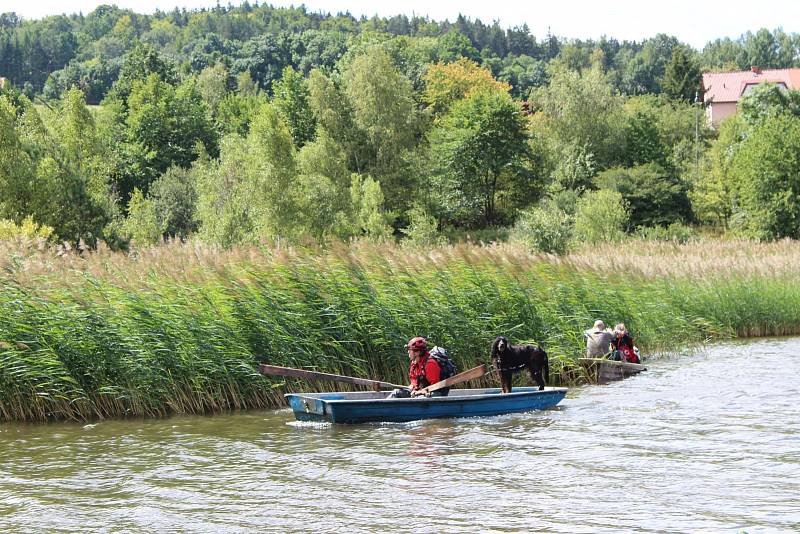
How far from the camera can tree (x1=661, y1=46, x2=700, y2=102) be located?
369 feet

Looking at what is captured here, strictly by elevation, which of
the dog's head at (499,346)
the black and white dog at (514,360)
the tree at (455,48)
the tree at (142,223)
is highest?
the tree at (455,48)

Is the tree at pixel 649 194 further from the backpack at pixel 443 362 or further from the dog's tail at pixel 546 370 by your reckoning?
the backpack at pixel 443 362

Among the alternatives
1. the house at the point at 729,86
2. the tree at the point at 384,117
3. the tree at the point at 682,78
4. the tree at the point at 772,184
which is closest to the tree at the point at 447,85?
the tree at the point at 384,117

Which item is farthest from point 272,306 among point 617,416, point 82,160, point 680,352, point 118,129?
point 118,129

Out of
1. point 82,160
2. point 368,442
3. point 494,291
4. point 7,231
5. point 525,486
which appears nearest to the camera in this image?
point 525,486

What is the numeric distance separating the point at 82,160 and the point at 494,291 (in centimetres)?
4096

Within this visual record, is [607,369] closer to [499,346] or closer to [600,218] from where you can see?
[499,346]

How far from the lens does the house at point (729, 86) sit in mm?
127756

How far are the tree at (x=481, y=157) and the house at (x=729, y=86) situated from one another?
50.9 meters

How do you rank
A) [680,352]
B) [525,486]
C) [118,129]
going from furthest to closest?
[118,129]
[680,352]
[525,486]

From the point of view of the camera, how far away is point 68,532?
11.9 metres

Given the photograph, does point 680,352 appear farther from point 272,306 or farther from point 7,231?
point 7,231

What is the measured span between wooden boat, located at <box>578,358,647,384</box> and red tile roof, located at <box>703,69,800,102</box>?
109m

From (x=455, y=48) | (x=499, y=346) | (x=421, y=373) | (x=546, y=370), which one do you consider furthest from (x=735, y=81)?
(x=421, y=373)
